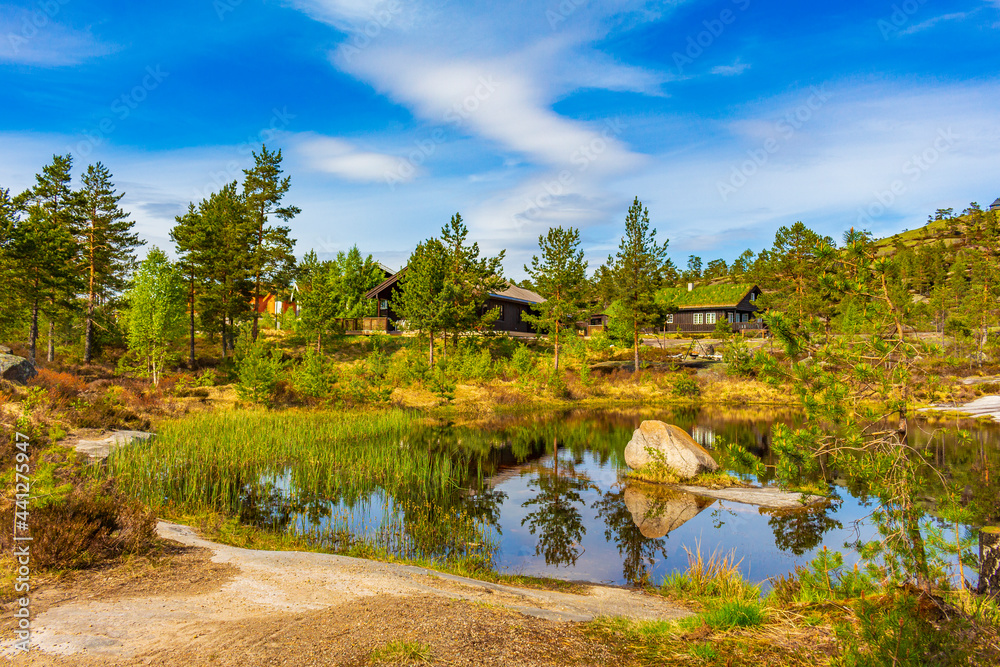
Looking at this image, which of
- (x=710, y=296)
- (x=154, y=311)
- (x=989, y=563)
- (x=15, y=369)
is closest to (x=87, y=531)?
(x=989, y=563)

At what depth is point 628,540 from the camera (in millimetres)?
11781

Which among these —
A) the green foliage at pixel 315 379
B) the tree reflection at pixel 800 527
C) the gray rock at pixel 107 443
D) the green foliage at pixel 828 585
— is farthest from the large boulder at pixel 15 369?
the tree reflection at pixel 800 527

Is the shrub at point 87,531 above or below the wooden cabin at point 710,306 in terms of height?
below

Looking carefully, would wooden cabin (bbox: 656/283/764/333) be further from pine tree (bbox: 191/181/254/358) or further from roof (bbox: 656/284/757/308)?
pine tree (bbox: 191/181/254/358)

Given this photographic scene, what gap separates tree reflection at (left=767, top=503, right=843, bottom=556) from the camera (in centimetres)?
1135

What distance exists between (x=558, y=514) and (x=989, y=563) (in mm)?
9057

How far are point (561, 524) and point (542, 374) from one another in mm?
26459

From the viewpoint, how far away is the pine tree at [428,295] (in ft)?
128

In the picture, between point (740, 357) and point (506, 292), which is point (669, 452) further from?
point (506, 292)

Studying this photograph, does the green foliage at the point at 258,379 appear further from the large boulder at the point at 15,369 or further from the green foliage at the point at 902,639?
the green foliage at the point at 902,639

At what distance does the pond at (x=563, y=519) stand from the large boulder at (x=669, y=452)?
963 millimetres

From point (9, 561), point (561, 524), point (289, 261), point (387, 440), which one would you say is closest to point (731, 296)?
point (289, 261)

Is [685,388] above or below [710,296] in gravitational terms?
below

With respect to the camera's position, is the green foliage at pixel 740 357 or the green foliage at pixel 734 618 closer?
the green foliage at pixel 734 618
